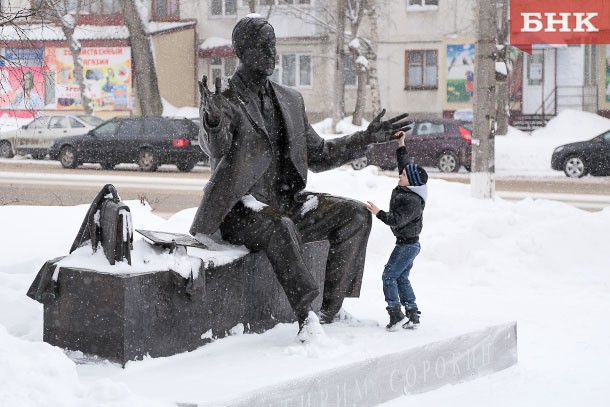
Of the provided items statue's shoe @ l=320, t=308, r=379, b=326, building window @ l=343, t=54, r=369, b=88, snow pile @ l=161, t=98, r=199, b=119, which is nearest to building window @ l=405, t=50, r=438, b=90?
building window @ l=343, t=54, r=369, b=88

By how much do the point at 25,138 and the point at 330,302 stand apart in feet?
78.8

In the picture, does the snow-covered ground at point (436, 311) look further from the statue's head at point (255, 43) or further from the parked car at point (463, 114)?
the parked car at point (463, 114)

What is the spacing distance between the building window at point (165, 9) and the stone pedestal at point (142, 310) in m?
37.4

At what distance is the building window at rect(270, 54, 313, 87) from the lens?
133 ft

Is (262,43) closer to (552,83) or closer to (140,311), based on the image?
(140,311)

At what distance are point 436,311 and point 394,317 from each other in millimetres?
2104

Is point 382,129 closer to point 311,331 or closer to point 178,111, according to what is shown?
point 311,331

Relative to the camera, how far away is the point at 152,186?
776 inches

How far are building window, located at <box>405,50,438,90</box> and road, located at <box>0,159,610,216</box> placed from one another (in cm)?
1516

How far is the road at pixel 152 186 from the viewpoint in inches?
664

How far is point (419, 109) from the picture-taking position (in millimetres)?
39188

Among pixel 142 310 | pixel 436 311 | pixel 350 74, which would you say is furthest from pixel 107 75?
pixel 142 310

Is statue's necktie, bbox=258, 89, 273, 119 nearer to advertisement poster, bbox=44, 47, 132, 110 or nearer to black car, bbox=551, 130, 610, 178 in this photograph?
black car, bbox=551, 130, 610, 178

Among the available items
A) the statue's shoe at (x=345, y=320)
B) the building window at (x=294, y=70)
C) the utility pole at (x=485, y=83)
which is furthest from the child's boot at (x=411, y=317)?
the building window at (x=294, y=70)
